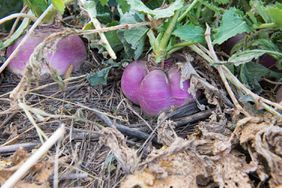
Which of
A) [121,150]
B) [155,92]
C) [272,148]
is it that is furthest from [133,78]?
Answer: [272,148]

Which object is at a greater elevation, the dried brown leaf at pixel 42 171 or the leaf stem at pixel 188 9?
the leaf stem at pixel 188 9

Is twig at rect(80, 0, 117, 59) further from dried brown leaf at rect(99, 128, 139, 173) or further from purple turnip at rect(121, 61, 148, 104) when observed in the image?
dried brown leaf at rect(99, 128, 139, 173)

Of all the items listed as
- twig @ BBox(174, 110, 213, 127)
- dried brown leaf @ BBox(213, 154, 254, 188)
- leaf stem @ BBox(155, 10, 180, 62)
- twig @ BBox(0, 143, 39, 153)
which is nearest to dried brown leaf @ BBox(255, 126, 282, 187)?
dried brown leaf @ BBox(213, 154, 254, 188)

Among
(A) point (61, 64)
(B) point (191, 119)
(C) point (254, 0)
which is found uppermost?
(C) point (254, 0)

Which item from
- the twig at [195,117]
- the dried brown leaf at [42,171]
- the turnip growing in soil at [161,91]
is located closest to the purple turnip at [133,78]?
the turnip growing in soil at [161,91]

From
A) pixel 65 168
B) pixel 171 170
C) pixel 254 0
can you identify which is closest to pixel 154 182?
pixel 171 170

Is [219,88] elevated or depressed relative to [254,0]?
depressed

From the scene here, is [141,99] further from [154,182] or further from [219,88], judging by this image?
[154,182]

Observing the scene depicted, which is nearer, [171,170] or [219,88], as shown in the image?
[171,170]

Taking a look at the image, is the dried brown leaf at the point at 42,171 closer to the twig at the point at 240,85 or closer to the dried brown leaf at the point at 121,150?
the dried brown leaf at the point at 121,150
